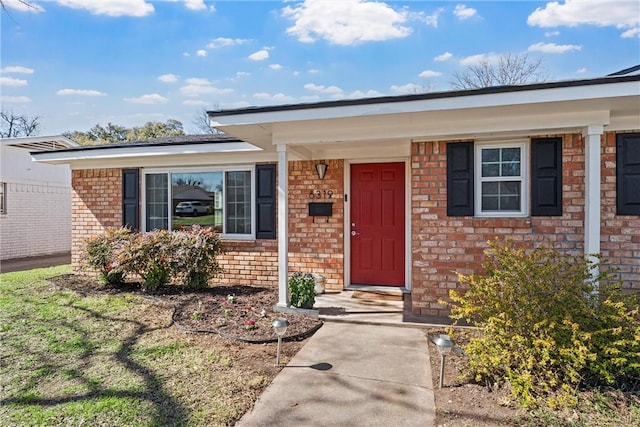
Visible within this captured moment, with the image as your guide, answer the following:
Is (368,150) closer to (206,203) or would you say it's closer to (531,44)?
(206,203)

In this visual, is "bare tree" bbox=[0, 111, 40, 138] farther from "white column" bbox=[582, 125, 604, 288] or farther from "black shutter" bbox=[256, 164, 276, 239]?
"white column" bbox=[582, 125, 604, 288]

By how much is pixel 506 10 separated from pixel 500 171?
5.76 meters

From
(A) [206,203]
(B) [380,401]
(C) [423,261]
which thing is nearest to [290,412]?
(B) [380,401]

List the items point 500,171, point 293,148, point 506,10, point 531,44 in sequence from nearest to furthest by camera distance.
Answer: point 500,171 → point 293,148 → point 506,10 → point 531,44

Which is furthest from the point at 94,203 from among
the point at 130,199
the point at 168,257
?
the point at 168,257

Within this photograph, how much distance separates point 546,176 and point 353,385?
11.7 feet

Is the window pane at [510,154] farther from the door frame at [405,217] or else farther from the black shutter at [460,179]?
the door frame at [405,217]

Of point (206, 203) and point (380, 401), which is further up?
point (206, 203)

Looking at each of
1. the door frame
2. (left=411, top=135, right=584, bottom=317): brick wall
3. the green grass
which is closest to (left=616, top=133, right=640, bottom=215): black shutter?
(left=411, top=135, right=584, bottom=317): brick wall

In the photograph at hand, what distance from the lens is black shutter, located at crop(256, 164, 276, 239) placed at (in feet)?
22.8

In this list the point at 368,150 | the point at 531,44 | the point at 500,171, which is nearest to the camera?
the point at 500,171

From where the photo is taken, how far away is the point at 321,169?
6594 mm

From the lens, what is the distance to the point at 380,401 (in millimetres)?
2984

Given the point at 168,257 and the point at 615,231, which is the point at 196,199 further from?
the point at 615,231
